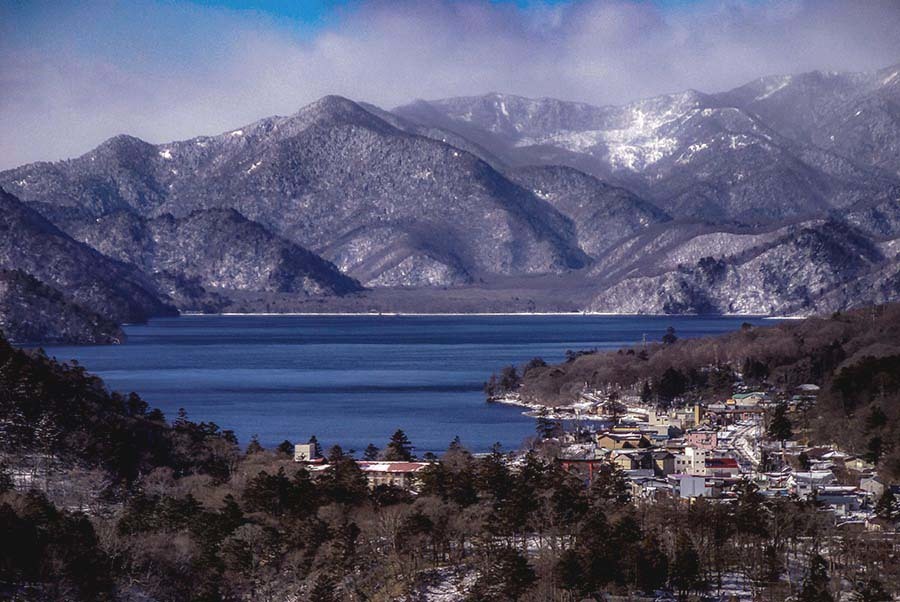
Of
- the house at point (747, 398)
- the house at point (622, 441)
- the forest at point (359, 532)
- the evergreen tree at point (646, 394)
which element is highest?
the evergreen tree at point (646, 394)

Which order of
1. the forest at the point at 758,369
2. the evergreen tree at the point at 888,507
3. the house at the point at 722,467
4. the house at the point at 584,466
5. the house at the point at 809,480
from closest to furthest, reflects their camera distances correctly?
1. the evergreen tree at the point at 888,507
2. the house at the point at 809,480
3. the house at the point at 584,466
4. the house at the point at 722,467
5. the forest at the point at 758,369

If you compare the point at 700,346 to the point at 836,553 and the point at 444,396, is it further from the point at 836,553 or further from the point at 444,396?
the point at 836,553

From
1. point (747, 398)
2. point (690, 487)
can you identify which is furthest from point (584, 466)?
point (747, 398)

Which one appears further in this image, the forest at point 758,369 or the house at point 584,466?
the forest at point 758,369

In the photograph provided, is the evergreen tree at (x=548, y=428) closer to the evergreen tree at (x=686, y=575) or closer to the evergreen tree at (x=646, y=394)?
the evergreen tree at (x=646, y=394)

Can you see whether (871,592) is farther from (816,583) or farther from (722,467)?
(722,467)

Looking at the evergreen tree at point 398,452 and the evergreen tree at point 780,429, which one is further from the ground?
the evergreen tree at point 780,429

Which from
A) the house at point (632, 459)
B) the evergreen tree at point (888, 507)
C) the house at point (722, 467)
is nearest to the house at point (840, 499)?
the evergreen tree at point (888, 507)
